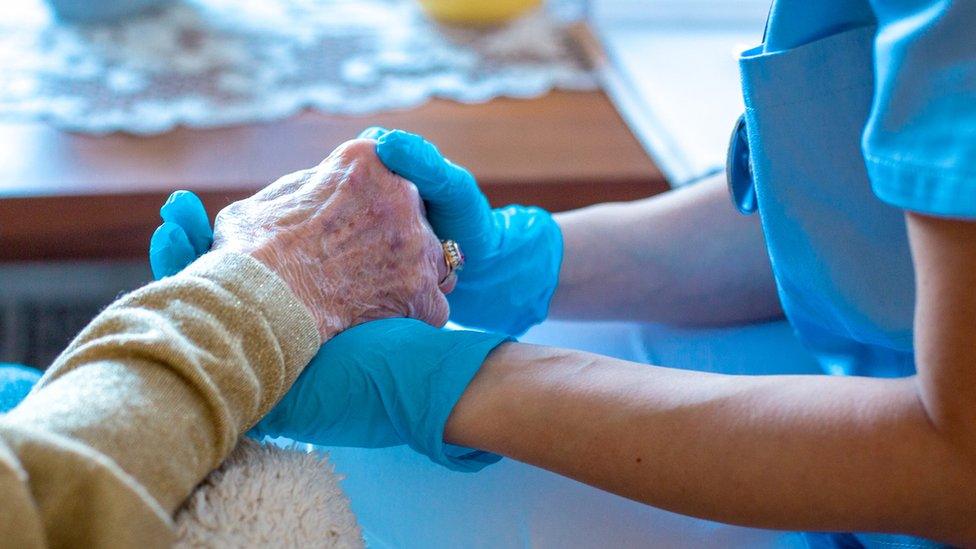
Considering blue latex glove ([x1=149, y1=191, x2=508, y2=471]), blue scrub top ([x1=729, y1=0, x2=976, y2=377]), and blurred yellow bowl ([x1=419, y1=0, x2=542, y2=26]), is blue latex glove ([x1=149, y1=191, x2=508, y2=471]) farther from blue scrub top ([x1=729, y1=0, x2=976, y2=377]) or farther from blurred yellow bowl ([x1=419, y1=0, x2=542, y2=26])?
blurred yellow bowl ([x1=419, y1=0, x2=542, y2=26])

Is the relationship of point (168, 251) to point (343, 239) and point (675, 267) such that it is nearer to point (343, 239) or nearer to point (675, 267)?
point (343, 239)

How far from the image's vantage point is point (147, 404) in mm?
547

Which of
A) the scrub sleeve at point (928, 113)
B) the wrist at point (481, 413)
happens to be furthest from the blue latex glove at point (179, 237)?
the scrub sleeve at point (928, 113)

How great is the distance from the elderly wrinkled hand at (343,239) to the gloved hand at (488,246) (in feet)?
0.10

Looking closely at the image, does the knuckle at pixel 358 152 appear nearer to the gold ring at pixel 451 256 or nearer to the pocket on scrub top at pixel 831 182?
the gold ring at pixel 451 256

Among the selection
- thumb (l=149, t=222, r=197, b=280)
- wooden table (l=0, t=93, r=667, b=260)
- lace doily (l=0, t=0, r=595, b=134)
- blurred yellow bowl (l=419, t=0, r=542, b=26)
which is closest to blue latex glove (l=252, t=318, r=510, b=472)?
thumb (l=149, t=222, r=197, b=280)

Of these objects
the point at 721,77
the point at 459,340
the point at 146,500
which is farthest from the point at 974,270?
the point at 721,77

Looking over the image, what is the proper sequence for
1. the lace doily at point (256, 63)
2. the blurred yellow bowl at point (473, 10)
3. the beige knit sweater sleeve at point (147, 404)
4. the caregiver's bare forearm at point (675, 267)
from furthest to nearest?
the blurred yellow bowl at point (473, 10)
the lace doily at point (256, 63)
the caregiver's bare forearm at point (675, 267)
the beige knit sweater sleeve at point (147, 404)

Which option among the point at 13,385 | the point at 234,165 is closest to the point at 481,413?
the point at 13,385

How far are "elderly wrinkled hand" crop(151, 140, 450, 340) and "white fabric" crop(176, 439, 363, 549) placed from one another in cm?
12

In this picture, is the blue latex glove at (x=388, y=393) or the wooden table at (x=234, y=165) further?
the wooden table at (x=234, y=165)

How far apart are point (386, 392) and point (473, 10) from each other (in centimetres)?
106

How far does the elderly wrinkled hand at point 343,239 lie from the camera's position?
0.73 m

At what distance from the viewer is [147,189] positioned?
117cm
